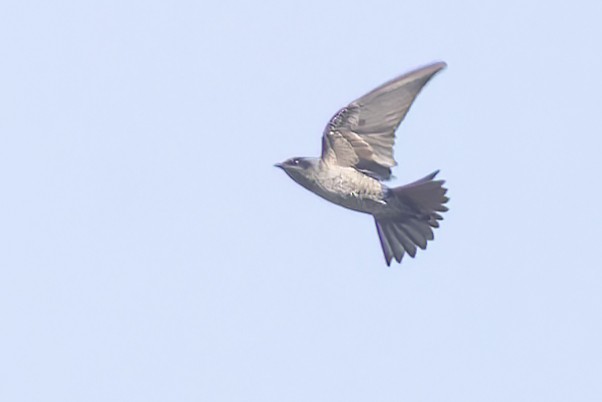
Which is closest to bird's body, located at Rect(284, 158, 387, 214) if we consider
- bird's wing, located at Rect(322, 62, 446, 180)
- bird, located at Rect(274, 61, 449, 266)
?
bird, located at Rect(274, 61, 449, 266)

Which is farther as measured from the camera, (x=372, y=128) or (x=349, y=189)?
(x=372, y=128)

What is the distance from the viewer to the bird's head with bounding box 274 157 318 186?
18609mm

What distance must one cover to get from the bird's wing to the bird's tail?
17.0 inches

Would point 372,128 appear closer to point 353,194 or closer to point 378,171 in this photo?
point 378,171

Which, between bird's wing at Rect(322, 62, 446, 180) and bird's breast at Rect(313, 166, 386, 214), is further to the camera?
bird's wing at Rect(322, 62, 446, 180)

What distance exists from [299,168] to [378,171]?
3.19ft

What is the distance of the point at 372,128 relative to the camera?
19.0 metres

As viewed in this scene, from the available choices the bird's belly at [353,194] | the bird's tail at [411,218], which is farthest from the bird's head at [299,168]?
the bird's tail at [411,218]

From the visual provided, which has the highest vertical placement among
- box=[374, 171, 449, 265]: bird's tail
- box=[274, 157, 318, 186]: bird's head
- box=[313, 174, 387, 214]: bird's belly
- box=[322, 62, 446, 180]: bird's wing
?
box=[322, 62, 446, 180]: bird's wing

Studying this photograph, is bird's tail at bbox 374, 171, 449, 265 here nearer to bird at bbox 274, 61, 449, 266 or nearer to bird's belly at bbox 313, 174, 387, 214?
bird at bbox 274, 61, 449, 266

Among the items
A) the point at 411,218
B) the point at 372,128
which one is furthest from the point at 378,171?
the point at 411,218

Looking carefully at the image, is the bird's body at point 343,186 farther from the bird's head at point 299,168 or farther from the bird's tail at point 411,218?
the bird's tail at point 411,218

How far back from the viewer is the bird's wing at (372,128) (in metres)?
18.8

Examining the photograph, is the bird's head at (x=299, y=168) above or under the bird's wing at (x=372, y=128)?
under
